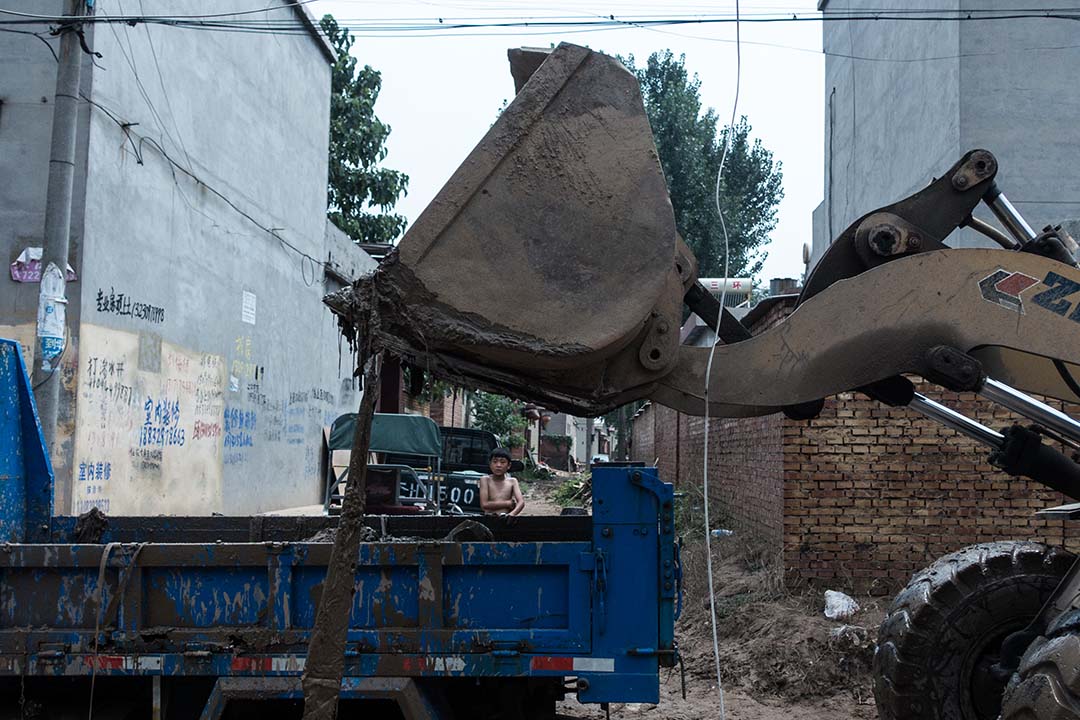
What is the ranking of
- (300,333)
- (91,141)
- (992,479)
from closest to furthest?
(992,479), (91,141), (300,333)

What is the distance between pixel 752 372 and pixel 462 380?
43.9 inches

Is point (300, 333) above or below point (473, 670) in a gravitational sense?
above

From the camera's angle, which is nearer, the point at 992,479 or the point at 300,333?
the point at 992,479

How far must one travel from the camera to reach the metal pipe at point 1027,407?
414 centimetres

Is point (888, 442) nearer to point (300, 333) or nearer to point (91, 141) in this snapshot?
point (91, 141)

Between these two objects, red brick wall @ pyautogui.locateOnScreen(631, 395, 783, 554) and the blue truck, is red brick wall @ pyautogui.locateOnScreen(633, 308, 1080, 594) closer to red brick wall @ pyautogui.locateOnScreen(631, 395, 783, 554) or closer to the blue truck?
red brick wall @ pyautogui.locateOnScreen(631, 395, 783, 554)

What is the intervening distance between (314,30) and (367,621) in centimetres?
1821

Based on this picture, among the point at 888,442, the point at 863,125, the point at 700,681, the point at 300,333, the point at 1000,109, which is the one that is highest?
the point at 863,125

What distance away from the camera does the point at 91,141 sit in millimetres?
11812

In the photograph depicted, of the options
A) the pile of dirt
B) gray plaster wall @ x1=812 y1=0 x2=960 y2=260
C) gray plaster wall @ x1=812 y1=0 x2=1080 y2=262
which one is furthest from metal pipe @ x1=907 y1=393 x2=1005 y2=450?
gray plaster wall @ x1=812 y1=0 x2=960 y2=260

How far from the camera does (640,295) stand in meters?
3.87

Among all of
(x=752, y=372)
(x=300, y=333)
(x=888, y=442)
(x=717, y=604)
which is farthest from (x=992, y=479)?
(x=300, y=333)

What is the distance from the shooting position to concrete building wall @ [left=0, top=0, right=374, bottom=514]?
1211 cm

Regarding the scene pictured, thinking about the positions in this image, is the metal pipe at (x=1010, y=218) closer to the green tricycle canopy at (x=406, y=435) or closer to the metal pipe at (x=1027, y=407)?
the metal pipe at (x=1027, y=407)
